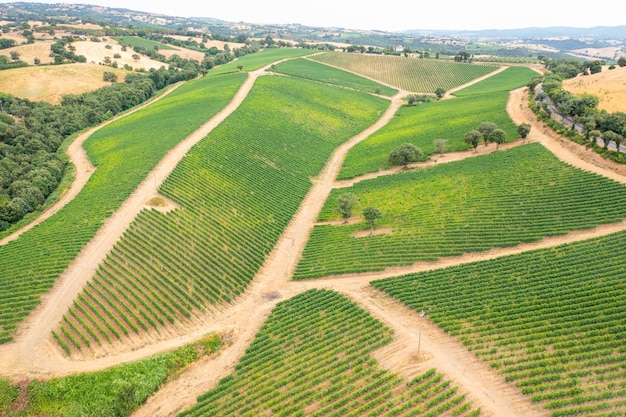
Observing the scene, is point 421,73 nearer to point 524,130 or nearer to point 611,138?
point 524,130

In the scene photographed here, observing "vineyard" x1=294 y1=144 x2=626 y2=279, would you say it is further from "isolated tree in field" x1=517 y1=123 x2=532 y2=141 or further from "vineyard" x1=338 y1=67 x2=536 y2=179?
"vineyard" x1=338 y1=67 x2=536 y2=179

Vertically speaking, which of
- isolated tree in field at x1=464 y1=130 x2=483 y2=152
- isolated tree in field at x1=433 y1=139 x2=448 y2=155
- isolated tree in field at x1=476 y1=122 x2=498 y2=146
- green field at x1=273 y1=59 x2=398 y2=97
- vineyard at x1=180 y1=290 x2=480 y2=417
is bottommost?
vineyard at x1=180 y1=290 x2=480 y2=417

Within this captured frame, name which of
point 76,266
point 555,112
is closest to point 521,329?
point 76,266

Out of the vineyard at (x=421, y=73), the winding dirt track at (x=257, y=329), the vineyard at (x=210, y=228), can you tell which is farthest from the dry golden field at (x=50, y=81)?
the vineyard at (x=421, y=73)

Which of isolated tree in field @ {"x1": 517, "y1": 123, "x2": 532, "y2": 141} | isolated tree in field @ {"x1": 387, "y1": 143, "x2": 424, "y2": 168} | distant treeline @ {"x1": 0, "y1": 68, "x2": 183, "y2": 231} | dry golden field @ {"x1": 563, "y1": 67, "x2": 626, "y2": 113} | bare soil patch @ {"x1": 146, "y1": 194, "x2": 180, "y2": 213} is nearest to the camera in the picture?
bare soil patch @ {"x1": 146, "y1": 194, "x2": 180, "y2": 213}

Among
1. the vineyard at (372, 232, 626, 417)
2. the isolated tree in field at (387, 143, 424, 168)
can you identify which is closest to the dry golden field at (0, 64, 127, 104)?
the isolated tree in field at (387, 143, 424, 168)

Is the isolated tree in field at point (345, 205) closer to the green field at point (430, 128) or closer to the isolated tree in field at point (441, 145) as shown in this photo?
the green field at point (430, 128)

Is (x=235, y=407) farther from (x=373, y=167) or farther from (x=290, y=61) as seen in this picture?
(x=290, y=61)

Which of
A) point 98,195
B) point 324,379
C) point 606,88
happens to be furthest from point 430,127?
point 324,379
